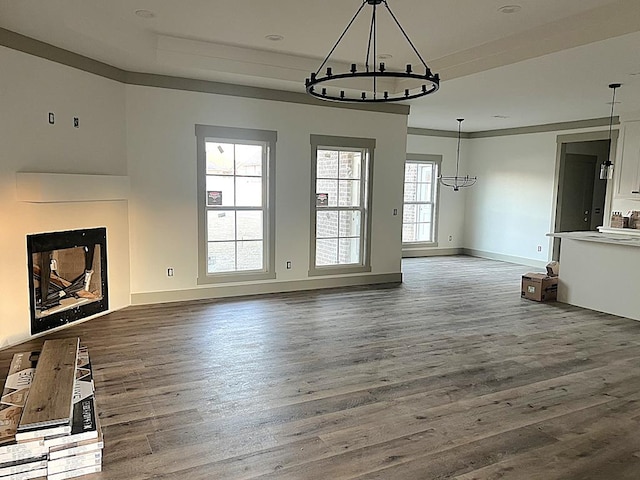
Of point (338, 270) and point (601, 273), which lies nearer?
point (601, 273)

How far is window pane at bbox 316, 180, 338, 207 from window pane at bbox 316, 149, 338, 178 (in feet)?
0.29

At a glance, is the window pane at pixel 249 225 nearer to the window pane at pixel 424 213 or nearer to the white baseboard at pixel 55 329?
the white baseboard at pixel 55 329

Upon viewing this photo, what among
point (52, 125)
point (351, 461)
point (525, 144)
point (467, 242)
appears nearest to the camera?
point (351, 461)

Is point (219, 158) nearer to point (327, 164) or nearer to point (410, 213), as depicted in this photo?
point (327, 164)

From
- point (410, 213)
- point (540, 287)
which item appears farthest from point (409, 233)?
point (540, 287)

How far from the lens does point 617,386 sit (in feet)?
12.0

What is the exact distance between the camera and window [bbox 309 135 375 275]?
6945 mm

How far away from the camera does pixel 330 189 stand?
7.09 metres

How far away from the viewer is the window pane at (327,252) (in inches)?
280

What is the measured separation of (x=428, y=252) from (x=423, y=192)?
133cm

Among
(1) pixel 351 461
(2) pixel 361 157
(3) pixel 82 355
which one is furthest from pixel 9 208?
(2) pixel 361 157

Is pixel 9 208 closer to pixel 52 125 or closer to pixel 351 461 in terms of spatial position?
pixel 52 125

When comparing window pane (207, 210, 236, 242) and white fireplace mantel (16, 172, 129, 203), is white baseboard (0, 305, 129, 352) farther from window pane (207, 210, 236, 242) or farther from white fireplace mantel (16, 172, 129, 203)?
window pane (207, 210, 236, 242)

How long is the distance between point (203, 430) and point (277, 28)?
3.74 metres
